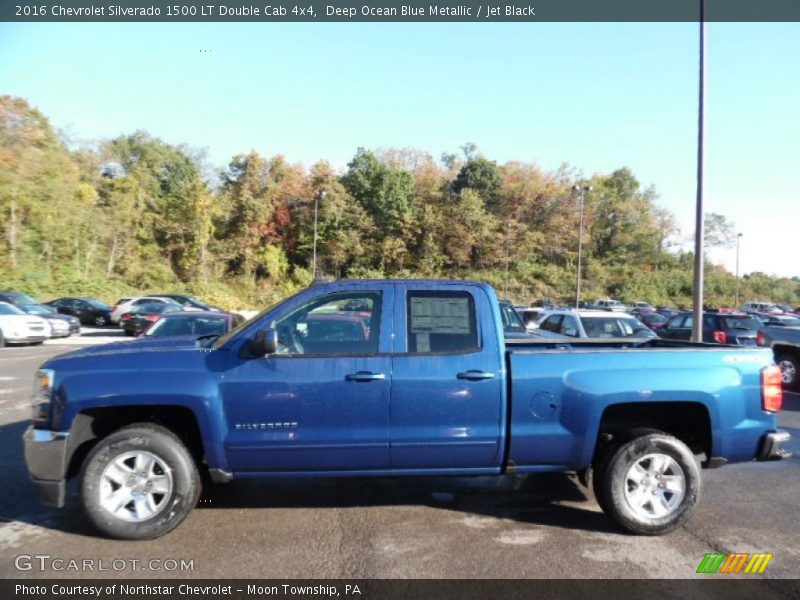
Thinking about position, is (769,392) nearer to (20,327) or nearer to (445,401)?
(445,401)

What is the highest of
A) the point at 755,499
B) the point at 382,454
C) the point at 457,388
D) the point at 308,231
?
the point at 308,231

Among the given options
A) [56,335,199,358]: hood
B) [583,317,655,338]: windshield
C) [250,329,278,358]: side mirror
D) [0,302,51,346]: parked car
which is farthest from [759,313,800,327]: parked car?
[0,302,51,346]: parked car

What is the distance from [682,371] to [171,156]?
210 feet

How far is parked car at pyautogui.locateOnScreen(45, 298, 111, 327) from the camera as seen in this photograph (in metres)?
27.0

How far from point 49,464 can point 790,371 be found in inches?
501

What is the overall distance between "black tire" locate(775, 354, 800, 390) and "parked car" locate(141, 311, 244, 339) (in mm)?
10913

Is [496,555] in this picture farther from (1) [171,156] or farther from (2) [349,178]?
(1) [171,156]

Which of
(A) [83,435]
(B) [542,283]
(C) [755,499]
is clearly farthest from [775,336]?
(B) [542,283]

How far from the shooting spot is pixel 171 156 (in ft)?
197

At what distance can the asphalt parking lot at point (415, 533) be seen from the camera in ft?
12.1

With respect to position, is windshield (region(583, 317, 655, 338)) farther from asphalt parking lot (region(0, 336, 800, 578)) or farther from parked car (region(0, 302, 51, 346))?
parked car (region(0, 302, 51, 346))

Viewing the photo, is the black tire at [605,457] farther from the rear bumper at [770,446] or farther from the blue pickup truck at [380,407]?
the rear bumper at [770,446]

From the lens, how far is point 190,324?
10.0m
